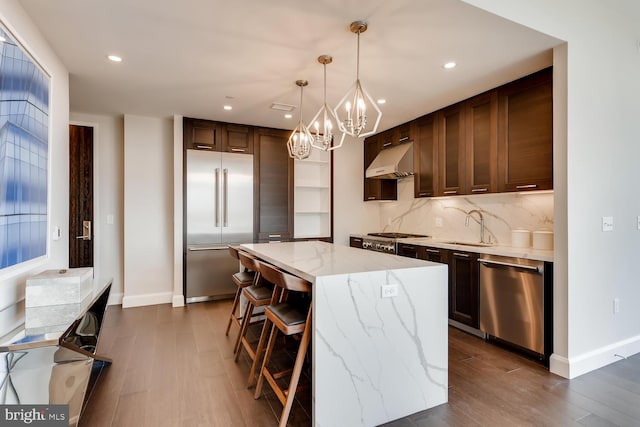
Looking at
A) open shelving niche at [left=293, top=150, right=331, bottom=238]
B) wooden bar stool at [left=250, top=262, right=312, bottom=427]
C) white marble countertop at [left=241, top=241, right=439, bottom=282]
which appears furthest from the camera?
open shelving niche at [left=293, top=150, right=331, bottom=238]

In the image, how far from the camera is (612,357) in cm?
270

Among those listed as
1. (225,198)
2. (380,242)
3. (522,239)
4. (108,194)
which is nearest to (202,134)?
(225,198)

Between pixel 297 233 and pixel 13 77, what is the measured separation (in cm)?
390

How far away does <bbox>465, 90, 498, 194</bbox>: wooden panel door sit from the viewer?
10.8 ft

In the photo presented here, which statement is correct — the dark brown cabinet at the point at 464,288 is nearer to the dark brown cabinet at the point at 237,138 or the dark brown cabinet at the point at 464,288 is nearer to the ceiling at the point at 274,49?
the ceiling at the point at 274,49

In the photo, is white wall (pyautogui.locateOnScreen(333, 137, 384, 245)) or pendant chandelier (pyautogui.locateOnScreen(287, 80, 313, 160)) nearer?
pendant chandelier (pyautogui.locateOnScreen(287, 80, 313, 160))

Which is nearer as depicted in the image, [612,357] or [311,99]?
[612,357]

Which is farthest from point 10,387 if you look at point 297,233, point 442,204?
point 442,204

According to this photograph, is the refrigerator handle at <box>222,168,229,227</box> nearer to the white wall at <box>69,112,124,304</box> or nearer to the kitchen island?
the white wall at <box>69,112,124,304</box>

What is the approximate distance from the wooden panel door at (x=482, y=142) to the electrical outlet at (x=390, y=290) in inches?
80.7

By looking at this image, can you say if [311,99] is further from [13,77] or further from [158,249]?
[158,249]

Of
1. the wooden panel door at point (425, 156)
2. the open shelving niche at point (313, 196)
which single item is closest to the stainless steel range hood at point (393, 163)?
the wooden panel door at point (425, 156)

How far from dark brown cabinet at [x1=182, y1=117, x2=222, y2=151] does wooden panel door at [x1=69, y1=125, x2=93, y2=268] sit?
49.8 inches

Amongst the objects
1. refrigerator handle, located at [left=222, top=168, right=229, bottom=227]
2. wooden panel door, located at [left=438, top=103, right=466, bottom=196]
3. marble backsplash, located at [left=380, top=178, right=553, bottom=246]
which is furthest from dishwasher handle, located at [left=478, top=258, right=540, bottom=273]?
refrigerator handle, located at [left=222, top=168, right=229, bottom=227]
